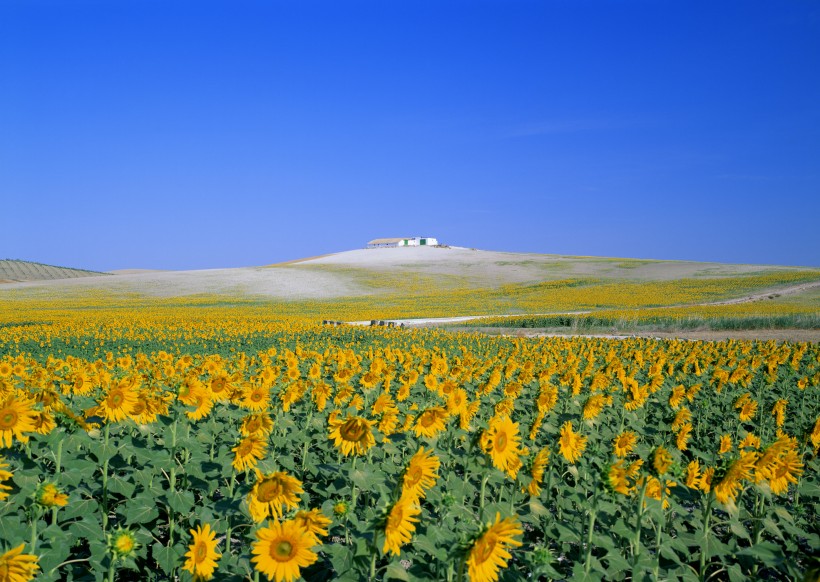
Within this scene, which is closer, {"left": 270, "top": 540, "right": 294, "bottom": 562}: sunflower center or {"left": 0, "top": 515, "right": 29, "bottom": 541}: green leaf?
{"left": 270, "top": 540, "right": 294, "bottom": 562}: sunflower center

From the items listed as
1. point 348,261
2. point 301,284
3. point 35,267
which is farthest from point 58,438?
point 35,267

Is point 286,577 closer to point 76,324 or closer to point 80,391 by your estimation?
point 80,391

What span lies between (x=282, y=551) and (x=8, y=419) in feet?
6.84

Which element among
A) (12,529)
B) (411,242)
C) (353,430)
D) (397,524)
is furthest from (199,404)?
(411,242)

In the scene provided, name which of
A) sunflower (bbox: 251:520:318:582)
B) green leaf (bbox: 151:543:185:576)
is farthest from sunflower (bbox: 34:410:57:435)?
sunflower (bbox: 251:520:318:582)

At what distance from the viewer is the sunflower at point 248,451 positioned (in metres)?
3.53

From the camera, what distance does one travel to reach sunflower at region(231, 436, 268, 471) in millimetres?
3527

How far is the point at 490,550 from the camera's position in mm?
2195

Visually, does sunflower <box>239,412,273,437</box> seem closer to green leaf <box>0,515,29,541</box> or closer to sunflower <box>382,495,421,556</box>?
green leaf <box>0,515,29,541</box>

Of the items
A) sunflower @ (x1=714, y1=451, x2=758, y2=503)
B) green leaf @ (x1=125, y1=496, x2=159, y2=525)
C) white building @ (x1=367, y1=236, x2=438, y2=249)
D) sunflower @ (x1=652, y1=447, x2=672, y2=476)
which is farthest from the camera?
white building @ (x1=367, y1=236, x2=438, y2=249)

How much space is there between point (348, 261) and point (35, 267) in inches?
2140

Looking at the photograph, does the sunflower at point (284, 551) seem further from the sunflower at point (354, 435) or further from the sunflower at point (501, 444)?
the sunflower at point (501, 444)

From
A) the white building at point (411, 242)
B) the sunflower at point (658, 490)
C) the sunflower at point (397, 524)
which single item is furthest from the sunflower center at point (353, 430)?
the white building at point (411, 242)

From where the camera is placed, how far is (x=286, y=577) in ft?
7.94
